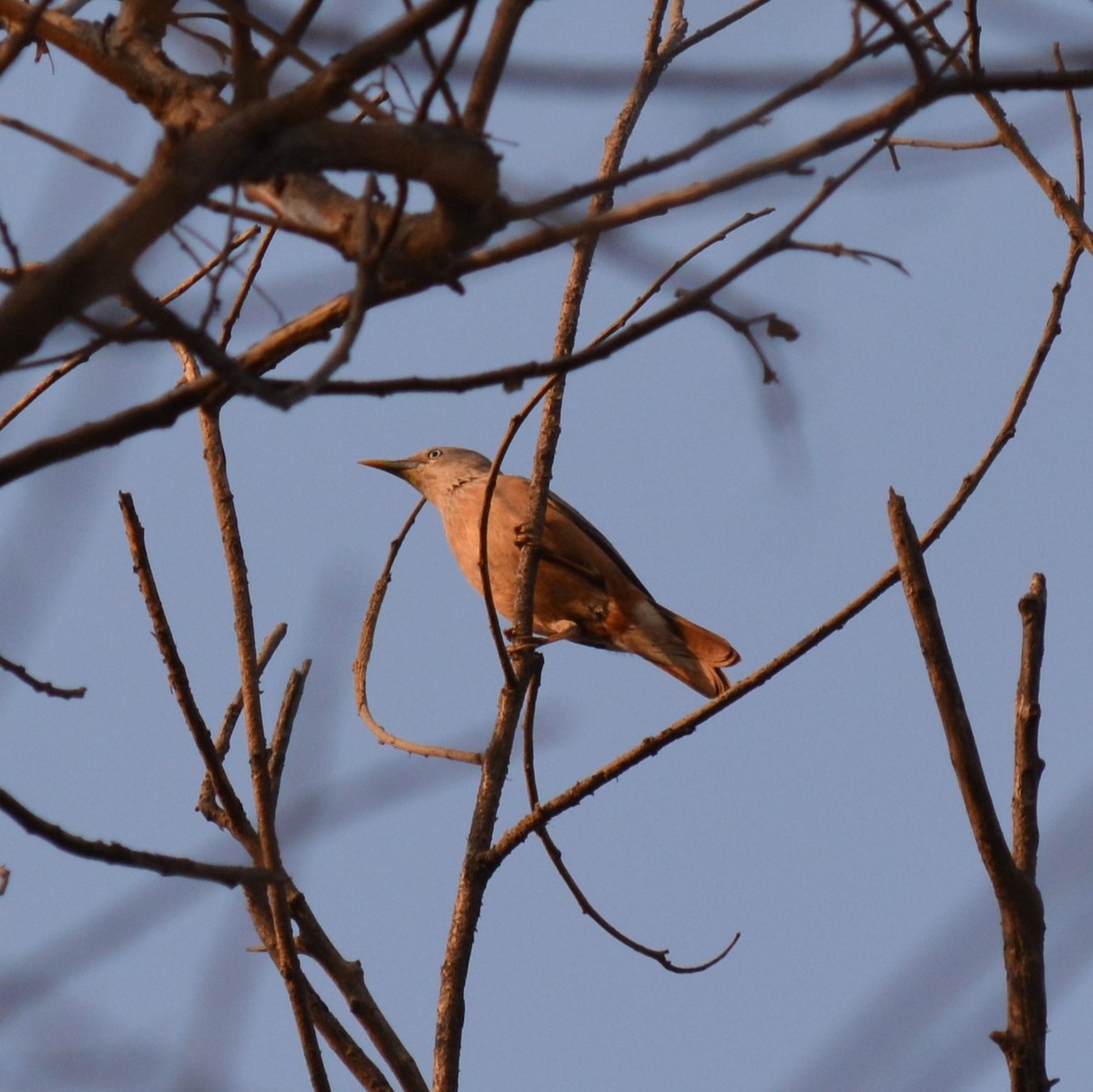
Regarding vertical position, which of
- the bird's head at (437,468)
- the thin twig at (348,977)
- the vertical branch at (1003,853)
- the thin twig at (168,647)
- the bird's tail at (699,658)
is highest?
the bird's head at (437,468)

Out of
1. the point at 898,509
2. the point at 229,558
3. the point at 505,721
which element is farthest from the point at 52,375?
the point at 898,509

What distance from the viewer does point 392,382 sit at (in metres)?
1.59

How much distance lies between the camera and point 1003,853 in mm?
1999

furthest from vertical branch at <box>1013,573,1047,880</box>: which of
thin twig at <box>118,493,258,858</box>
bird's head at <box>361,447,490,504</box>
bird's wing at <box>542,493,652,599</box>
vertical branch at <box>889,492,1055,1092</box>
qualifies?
bird's head at <box>361,447,490,504</box>

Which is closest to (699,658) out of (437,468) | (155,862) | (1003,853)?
(437,468)

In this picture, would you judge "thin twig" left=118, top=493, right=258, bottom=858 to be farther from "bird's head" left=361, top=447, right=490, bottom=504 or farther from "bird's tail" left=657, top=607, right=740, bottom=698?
"bird's head" left=361, top=447, right=490, bottom=504

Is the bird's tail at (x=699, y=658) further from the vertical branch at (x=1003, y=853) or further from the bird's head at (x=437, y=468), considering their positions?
the vertical branch at (x=1003, y=853)

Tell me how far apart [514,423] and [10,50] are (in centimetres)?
150

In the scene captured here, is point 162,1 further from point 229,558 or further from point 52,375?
point 229,558

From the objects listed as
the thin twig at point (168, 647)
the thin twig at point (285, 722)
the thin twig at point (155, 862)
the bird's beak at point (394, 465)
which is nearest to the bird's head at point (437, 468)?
the bird's beak at point (394, 465)

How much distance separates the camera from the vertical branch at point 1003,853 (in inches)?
77.2

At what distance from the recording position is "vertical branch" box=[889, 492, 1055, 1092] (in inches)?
77.2

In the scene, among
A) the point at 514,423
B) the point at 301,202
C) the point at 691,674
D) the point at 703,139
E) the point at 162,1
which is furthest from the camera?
the point at 691,674

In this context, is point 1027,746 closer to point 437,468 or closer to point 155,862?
point 155,862
